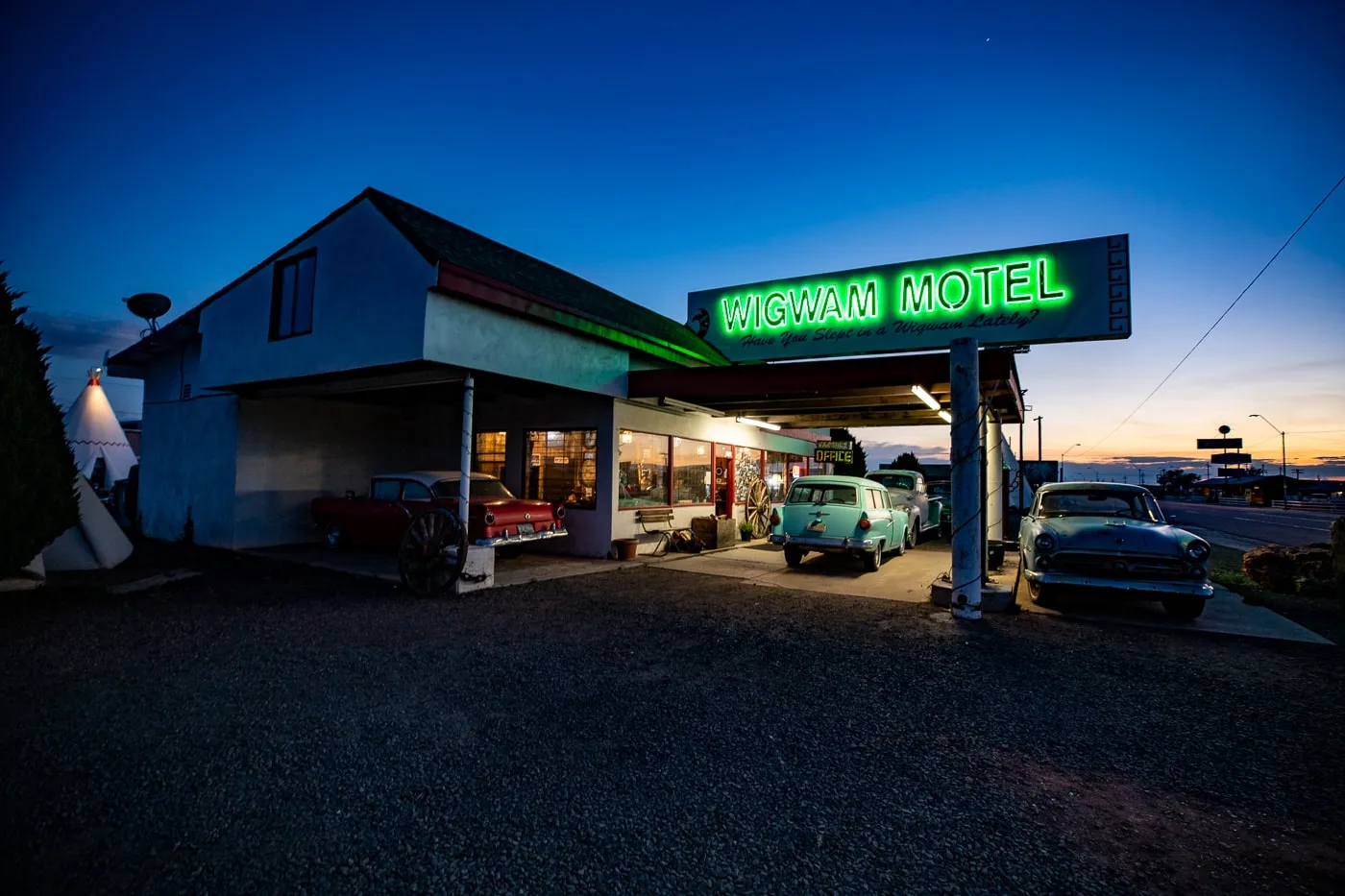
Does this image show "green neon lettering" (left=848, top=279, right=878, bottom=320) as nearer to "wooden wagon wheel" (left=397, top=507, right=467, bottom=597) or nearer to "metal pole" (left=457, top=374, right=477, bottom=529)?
"metal pole" (left=457, top=374, right=477, bottom=529)

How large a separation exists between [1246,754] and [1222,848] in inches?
58.4

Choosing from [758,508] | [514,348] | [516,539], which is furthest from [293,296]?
[758,508]

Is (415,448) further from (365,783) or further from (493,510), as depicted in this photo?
(365,783)

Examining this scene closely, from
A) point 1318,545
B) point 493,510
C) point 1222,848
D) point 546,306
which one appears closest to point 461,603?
point 493,510

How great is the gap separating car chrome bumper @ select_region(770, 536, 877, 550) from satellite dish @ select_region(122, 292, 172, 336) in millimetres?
17904

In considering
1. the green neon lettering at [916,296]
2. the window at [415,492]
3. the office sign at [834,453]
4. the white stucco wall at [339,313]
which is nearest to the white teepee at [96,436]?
the white stucco wall at [339,313]

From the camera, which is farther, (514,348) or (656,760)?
(514,348)

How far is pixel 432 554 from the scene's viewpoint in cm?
855

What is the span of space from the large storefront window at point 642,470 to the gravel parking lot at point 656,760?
6.07 m

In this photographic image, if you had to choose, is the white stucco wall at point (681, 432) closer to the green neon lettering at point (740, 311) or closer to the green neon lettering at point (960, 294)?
the green neon lettering at point (740, 311)

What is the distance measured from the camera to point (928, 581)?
1038 cm

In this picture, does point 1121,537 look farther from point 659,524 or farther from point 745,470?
point 745,470

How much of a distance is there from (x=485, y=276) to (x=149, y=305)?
14.3 metres

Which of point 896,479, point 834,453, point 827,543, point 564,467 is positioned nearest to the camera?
point 827,543
